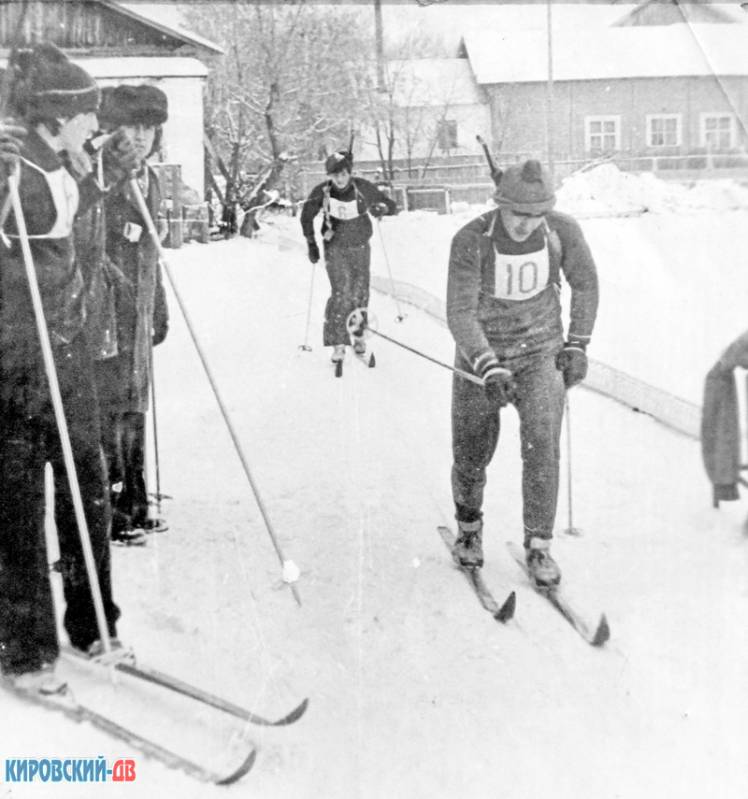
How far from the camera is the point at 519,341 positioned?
2.24 m

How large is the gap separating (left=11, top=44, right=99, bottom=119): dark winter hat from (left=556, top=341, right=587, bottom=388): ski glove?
113 centimetres

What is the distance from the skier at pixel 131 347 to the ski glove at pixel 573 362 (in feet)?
2.87

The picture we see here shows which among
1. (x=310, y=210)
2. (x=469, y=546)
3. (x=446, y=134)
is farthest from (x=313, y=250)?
(x=469, y=546)

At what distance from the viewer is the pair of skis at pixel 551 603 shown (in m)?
1.94

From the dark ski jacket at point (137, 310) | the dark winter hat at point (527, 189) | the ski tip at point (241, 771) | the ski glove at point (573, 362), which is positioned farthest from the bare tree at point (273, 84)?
the ski tip at point (241, 771)

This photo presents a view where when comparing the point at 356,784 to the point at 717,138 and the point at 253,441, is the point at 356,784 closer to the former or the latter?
the point at 253,441

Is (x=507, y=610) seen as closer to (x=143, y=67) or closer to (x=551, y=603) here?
Result: (x=551, y=603)

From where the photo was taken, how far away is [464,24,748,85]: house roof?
201 cm

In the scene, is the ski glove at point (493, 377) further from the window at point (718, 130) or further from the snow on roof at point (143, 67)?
the snow on roof at point (143, 67)

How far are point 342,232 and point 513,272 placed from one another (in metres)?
0.39

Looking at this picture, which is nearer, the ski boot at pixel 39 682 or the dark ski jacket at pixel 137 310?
the ski boot at pixel 39 682

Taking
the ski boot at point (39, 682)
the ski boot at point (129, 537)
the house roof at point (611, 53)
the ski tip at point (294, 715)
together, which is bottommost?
the ski tip at point (294, 715)

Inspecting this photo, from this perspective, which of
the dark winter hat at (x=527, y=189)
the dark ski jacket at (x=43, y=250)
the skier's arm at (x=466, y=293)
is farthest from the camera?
the skier's arm at (x=466, y=293)

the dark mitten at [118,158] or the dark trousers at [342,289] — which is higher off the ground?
the dark mitten at [118,158]
